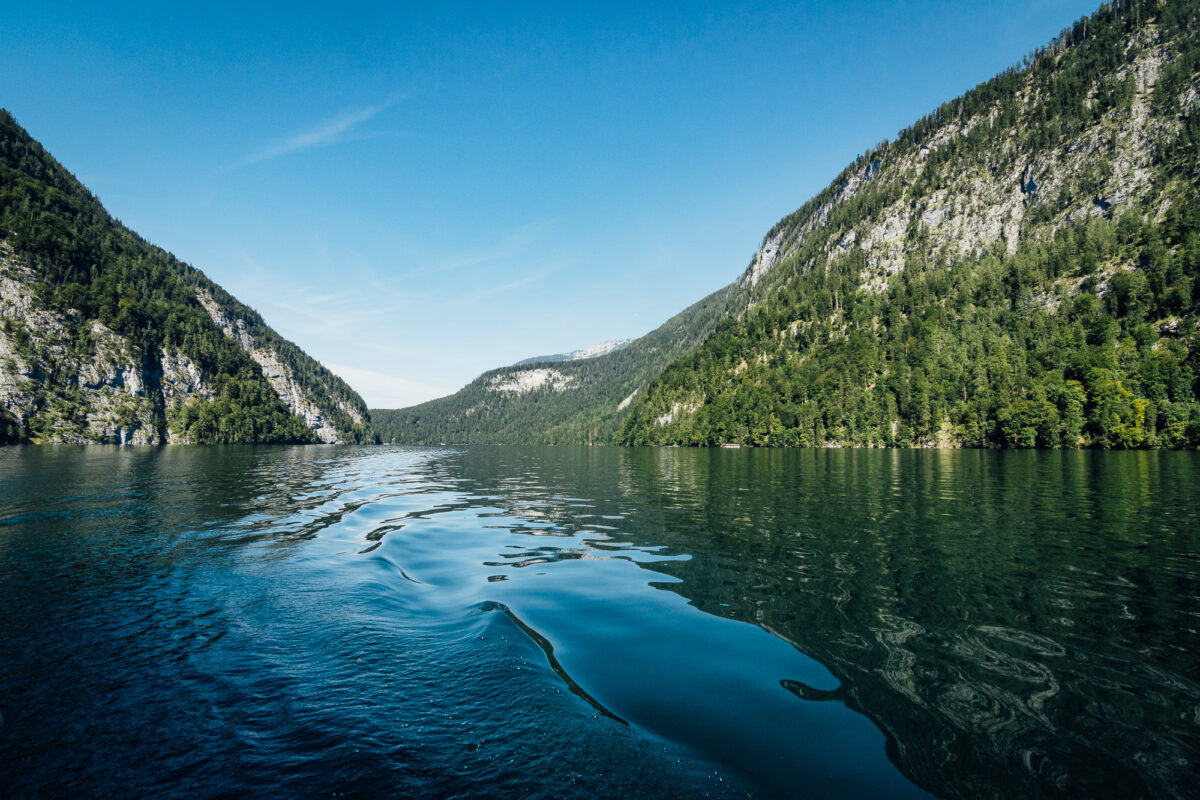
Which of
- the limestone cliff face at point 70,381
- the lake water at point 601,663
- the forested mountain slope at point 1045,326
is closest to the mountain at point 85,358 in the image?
the limestone cliff face at point 70,381

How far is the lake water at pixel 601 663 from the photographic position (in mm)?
5090

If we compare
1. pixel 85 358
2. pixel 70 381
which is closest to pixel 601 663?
pixel 70 381

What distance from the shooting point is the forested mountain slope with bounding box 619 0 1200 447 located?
95562 millimetres

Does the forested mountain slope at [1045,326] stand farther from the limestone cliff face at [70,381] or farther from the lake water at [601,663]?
the limestone cliff face at [70,381]

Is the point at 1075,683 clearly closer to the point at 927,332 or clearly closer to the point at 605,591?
the point at 605,591

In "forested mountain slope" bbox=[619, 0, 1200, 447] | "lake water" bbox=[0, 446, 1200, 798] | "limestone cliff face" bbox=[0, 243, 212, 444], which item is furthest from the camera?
"limestone cliff face" bbox=[0, 243, 212, 444]

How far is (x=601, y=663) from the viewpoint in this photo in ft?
26.5

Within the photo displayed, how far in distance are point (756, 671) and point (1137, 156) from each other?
247 metres

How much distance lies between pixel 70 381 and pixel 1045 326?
270 m

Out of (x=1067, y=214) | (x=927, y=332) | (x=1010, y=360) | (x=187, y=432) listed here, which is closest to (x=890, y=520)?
(x=1010, y=360)

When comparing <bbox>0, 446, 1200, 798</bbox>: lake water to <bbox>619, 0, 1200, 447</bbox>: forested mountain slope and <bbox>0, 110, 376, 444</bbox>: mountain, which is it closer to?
<bbox>619, 0, 1200, 447</bbox>: forested mountain slope

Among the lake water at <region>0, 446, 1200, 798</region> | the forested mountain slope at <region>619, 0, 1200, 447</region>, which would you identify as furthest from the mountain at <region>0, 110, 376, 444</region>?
the lake water at <region>0, 446, 1200, 798</region>

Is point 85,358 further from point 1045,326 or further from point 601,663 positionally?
point 1045,326

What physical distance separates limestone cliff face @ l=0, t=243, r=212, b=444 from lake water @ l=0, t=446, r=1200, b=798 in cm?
17714
